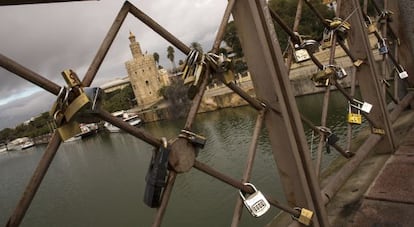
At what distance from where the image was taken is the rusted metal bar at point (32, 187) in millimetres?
641

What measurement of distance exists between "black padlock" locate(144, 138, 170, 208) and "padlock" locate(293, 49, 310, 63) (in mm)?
864

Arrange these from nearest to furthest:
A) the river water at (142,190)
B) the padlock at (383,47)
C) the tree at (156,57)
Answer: the padlock at (383,47) < the river water at (142,190) < the tree at (156,57)

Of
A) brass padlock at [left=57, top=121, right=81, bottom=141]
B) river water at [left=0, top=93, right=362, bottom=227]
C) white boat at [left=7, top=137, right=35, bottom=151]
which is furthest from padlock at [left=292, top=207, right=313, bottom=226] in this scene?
white boat at [left=7, top=137, right=35, bottom=151]

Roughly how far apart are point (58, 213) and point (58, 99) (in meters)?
10.7

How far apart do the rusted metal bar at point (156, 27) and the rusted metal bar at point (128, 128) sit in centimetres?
30

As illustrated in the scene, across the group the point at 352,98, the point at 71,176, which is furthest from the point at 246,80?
the point at 352,98

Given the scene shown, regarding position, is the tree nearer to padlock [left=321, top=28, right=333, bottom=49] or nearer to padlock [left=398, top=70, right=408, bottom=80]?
padlock [left=398, top=70, right=408, bottom=80]

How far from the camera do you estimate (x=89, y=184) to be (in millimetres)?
12945

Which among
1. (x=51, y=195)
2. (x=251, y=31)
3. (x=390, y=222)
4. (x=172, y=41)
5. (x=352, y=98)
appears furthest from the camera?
(x=51, y=195)

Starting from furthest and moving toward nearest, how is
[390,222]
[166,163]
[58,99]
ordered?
[390,222] → [166,163] → [58,99]

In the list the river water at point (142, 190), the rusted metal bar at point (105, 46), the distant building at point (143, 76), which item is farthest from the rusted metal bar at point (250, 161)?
the distant building at point (143, 76)

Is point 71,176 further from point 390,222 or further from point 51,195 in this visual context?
point 390,222

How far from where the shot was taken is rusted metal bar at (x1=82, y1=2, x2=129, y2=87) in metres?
0.74

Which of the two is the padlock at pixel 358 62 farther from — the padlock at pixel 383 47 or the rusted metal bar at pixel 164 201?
the rusted metal bar at pixel 164 201
